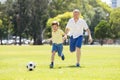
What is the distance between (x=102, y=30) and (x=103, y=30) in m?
0.64

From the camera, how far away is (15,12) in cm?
9719

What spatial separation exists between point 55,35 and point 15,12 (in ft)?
265

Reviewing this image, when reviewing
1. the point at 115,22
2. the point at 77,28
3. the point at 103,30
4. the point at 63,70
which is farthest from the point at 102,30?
the point at 63,70

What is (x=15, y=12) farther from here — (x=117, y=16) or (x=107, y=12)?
(x=107, y=12)

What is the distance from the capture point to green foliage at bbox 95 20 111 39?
105 m

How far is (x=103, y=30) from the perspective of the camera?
347 feet

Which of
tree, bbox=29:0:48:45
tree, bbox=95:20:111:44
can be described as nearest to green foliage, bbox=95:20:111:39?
tree, bbox=95:20:111:44

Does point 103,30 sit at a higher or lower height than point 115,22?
lower

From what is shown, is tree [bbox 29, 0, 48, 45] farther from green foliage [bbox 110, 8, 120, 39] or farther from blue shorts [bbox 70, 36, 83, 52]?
blue shorts [bbox 70, 36, 83, 52]

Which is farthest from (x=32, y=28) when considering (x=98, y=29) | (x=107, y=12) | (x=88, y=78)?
(x=88, y=78)

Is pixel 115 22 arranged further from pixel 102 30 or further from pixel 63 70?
pixel 63 70

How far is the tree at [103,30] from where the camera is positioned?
343ft

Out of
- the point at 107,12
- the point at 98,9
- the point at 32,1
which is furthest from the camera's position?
the point at 107,12

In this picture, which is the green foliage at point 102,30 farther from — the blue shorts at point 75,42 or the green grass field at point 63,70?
the blue shorts at point 75,42
